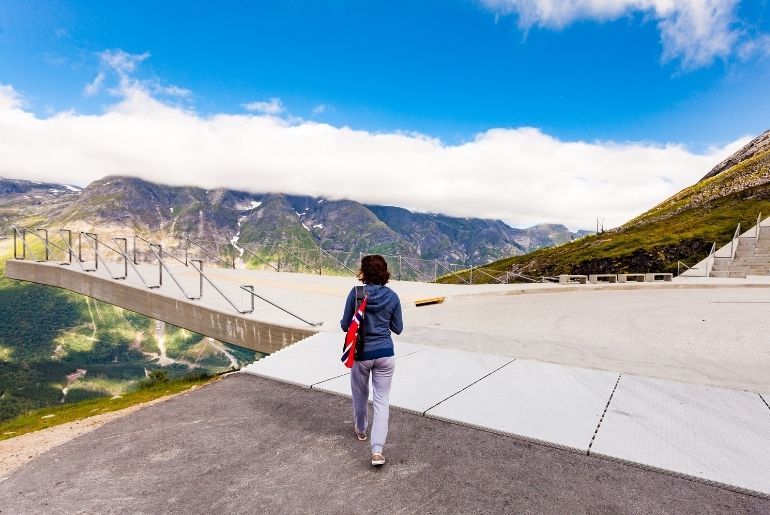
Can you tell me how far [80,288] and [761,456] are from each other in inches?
989

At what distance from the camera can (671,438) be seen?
4.68 m

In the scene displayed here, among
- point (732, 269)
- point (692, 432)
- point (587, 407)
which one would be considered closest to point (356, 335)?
point (587, 407)

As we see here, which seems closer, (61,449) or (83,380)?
(61,449)

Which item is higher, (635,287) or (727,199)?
(727,199)

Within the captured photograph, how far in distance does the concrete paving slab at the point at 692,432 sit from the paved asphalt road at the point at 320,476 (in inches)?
10.5

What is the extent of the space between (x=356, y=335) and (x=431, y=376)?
2.83 m

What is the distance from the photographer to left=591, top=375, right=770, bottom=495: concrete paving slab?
4.09 m

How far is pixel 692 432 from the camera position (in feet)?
15.9

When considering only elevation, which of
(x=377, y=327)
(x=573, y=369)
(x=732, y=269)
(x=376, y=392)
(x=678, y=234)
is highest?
(x=678, y=234)

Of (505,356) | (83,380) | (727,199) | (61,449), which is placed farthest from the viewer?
(83,380)

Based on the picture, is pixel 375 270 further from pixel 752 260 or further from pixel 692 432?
pixel 752 260

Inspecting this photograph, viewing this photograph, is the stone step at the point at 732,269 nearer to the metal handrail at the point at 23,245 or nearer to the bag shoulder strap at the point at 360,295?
the bag shoulder strap at the point at 360,295

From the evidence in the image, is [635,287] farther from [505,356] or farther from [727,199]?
[727,199]

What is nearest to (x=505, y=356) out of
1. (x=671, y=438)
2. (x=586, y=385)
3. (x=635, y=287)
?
(x=586, y=385)
